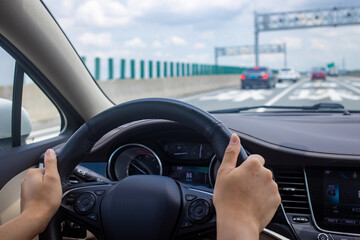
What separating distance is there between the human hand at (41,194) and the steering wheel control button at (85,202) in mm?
355

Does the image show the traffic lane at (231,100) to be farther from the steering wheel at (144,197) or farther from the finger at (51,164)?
the finger at (51,164)

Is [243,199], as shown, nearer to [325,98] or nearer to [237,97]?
[325,98]

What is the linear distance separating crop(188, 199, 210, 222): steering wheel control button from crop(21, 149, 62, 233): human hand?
579 millimetres

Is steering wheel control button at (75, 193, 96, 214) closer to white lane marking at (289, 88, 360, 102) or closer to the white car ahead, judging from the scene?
white lane marking at (289, 88, 360, 102)

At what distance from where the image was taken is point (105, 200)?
1864 millimetres

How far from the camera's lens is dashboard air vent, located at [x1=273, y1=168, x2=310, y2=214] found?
7.79 feet

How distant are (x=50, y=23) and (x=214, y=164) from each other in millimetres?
1324

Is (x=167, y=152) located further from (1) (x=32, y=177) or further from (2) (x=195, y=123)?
(1) (x=32, y=177)

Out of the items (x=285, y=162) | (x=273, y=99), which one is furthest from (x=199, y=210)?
(x=273, y=99)

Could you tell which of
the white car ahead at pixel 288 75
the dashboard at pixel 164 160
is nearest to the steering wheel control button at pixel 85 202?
the dashboard at pixel 164 160

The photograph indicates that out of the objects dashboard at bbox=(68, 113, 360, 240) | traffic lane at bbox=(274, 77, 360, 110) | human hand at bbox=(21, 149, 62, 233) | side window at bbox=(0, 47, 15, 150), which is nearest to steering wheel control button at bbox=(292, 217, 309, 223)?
dashboard at bbox=(68, 113, 360, 240)

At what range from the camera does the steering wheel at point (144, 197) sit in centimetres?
175

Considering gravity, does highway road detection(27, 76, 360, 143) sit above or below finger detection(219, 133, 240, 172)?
below

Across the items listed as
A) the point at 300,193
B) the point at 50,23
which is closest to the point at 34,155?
the point at 50,23
